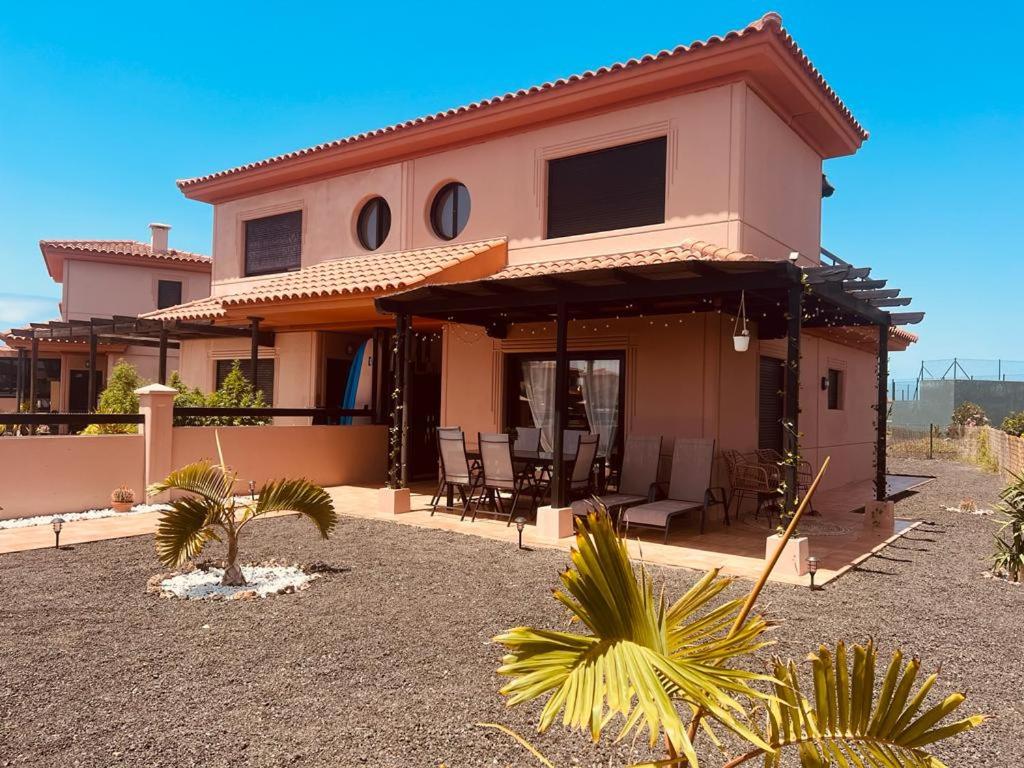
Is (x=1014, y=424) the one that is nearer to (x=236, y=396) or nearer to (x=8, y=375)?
(x=236, y=396)

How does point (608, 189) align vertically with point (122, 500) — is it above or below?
above

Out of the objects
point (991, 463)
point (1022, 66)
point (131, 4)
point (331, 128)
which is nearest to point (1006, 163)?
point (1022, 66)

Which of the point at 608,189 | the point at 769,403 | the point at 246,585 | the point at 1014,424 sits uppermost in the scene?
the point at 608,189

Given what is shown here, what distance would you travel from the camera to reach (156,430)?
9.87 metres

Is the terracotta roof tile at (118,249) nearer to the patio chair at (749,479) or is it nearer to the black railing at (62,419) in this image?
the black railing at (62,419)

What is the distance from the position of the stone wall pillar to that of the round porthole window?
540 cm

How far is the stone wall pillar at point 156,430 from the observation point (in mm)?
9852

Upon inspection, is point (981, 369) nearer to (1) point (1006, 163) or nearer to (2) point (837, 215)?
(1) point (1006, 163)

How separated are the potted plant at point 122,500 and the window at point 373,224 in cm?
635

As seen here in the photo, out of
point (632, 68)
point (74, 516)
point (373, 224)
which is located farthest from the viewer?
point (373, 224)

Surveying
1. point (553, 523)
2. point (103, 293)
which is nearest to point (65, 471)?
point (553, 523)

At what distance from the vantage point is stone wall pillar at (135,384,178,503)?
9.85 meters

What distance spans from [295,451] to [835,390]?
10856 millimetres

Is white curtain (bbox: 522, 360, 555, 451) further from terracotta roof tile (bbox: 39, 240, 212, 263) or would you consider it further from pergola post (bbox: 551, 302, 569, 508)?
terracotta roof tile (bbox: 39, 240, 212, 263)
